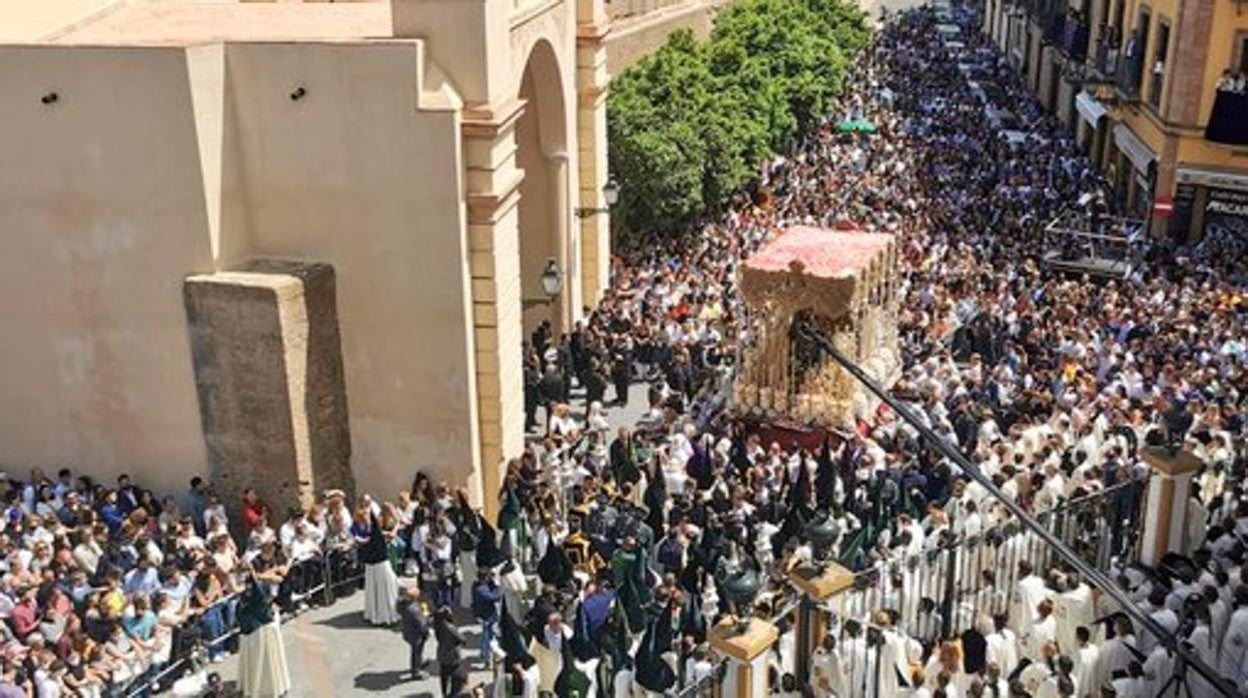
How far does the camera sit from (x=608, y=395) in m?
21.6

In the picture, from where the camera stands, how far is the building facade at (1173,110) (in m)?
26.4

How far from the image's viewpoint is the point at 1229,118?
1036 inches

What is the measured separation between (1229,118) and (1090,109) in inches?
323

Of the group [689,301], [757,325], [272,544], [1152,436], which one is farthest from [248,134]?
[1152,436]

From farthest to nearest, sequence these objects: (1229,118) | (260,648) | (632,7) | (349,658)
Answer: (632,7)
(1229,118)
(349,658)
(260,648)

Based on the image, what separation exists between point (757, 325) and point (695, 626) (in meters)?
8.07

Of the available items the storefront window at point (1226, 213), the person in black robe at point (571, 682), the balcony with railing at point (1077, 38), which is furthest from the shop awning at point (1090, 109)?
the person in black robe at point (571, 682)

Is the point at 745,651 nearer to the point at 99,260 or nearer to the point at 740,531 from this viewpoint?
the point at 740,531

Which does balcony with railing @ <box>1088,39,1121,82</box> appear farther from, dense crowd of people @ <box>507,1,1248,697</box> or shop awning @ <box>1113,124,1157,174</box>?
dense crowd of people @ <box>507,1,1248,697</box>

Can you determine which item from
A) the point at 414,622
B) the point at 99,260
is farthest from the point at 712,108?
the point at 414,622

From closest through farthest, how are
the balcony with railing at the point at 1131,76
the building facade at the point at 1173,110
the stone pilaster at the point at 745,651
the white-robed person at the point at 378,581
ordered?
the stone pilaster at the point at 745,651
the white-robed person at the point at 378,581
the building facade at the point at 1173,110
the balcony with railing at the point at 1131,76

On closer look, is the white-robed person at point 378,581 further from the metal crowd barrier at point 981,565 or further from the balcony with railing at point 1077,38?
the balcony with railing at point 1077,38

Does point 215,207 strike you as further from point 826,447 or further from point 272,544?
point 826,447

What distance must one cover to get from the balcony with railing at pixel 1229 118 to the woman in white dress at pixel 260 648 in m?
20.8
